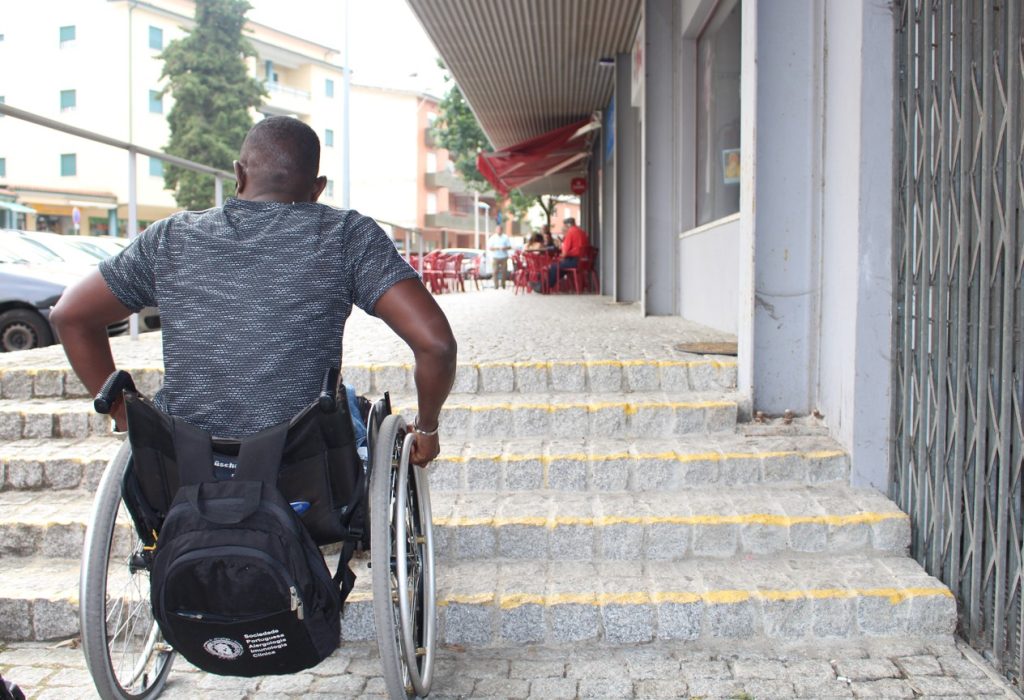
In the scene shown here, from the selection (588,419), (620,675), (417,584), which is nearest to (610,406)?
(588,419)

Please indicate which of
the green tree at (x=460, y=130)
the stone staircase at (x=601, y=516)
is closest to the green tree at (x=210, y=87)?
the green tree at (x=460, y=130)

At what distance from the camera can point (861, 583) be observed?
11.5ft

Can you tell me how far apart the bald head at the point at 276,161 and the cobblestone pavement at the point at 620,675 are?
177cm

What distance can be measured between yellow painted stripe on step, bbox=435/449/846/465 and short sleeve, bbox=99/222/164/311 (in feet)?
6.62

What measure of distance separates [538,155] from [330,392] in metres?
14.2

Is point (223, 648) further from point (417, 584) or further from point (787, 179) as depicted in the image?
point (787, 179)

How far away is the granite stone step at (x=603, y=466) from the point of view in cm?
420

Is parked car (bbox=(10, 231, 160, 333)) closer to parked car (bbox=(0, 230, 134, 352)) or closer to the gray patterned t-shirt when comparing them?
parked car (bbox=(0, 230, 134, 352))

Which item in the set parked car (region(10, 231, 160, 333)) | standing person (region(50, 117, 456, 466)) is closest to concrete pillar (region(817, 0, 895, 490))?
standing person (region(50, 117, 456, 466))

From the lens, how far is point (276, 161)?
2451mm

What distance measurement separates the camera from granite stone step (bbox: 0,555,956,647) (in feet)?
11.2

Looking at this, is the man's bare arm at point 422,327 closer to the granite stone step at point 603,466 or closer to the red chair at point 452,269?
the granite stone step at point 603,466

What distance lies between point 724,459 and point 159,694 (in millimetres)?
2610

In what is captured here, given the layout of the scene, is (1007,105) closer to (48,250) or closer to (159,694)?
(159,694)
